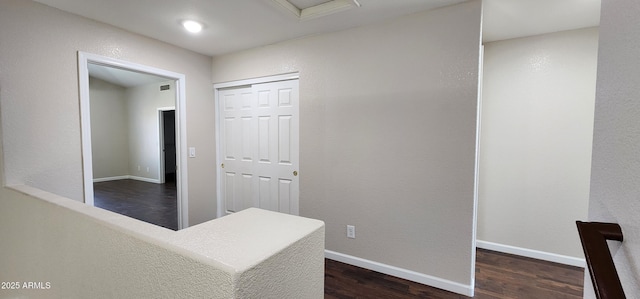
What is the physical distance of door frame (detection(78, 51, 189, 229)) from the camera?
2219mm

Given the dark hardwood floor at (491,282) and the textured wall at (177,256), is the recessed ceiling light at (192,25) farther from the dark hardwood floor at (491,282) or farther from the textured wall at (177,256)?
the dark hardwood floor at (491,282)

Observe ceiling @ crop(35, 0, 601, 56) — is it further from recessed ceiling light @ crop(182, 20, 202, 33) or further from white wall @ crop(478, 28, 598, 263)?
white wall @ crop(478, 28, 598, 263)

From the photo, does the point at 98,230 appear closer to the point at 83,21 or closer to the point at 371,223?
the point at 371,223

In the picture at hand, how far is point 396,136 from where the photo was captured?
223 centimetres

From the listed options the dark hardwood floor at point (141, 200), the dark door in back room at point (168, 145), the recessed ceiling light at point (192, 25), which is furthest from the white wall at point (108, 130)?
the recessed ceiling light at point (192, 25)

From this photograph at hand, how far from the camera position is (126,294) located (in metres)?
0.90

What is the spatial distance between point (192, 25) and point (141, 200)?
3.96 m

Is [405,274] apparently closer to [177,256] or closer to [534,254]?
[534,254]

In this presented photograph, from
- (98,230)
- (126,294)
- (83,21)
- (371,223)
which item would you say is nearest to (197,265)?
(126,294)

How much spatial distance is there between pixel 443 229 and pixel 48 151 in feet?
10.7

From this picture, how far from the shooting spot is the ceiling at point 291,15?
1.96 meters

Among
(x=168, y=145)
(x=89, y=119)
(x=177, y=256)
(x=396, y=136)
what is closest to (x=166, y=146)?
(x=168, y=145)

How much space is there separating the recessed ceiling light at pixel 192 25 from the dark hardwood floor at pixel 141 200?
2.50m

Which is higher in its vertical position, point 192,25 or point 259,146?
point 192,25
